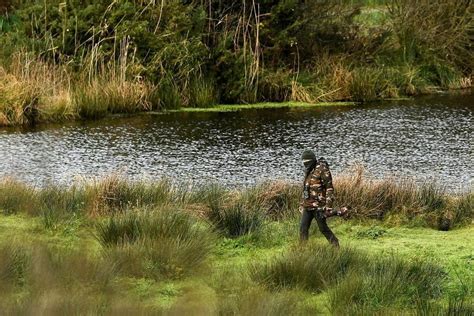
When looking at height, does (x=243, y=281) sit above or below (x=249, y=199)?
above

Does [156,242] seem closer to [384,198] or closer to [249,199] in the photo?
[249,199]

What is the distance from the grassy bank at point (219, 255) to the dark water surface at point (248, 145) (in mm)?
3035

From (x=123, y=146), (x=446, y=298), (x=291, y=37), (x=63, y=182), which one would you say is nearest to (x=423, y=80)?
(x=291, y=37)

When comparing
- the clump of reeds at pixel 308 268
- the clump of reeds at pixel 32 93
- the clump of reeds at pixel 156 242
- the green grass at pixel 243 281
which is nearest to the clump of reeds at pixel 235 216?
the clump of reeds at pixel 156 242

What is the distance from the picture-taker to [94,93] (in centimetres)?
2475

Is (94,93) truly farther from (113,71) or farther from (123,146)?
(123,146)

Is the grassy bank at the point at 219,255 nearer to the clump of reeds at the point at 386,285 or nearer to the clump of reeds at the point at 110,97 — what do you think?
the clump of reeds at the point at 386,285

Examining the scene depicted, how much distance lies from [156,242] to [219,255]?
3.28ft

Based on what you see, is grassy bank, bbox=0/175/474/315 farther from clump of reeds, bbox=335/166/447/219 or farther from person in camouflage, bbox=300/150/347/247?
person in camouflage, bbox=300/150/347/247

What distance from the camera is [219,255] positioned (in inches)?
377

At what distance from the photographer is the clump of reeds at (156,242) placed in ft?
27.3

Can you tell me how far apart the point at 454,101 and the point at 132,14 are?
1038 cm

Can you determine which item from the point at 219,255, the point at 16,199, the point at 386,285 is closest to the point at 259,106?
the point at 16,199

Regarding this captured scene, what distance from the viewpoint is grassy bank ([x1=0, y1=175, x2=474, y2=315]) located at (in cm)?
712
